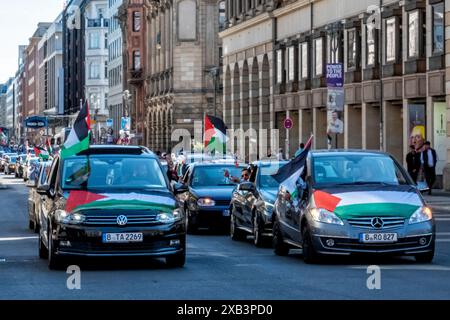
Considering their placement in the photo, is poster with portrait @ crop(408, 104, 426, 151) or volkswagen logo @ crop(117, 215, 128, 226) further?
poster with portrait @ crop(408, 104, 426, 151)

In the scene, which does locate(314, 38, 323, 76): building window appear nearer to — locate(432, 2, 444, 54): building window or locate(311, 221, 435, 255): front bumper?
locate(432, 2, 444, 54): building window

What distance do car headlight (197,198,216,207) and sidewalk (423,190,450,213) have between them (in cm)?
1009

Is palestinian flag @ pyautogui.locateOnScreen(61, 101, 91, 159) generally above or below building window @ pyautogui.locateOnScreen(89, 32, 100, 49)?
below

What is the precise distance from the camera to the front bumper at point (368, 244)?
18703mm

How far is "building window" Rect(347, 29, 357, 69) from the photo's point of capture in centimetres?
5947

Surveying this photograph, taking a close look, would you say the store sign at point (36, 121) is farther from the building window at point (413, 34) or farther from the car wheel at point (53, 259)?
the car wheel at point (53, 259)

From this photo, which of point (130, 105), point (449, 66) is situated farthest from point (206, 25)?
point (449, 66)

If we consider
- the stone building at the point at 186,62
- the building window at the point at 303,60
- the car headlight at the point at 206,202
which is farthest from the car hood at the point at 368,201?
the stone building at the point at 186,62

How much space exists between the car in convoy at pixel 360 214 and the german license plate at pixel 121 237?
7.98 feet

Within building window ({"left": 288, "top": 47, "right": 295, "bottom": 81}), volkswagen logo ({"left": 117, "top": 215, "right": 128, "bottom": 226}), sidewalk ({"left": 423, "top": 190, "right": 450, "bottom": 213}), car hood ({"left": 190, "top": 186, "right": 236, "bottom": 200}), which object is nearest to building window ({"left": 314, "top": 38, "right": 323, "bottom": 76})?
building window ({"left": 288, "top": 47, "right": 295, "bottom": 81})

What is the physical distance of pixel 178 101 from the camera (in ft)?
349

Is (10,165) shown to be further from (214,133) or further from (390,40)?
(214,133)
